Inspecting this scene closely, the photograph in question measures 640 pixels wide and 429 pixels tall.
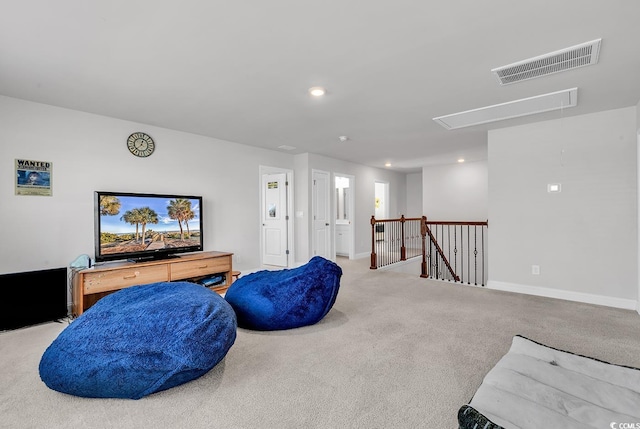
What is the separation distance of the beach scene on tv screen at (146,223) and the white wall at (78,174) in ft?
0.96

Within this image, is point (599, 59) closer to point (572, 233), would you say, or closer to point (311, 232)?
point (572, 233)

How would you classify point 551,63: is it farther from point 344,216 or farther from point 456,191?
point 344,216

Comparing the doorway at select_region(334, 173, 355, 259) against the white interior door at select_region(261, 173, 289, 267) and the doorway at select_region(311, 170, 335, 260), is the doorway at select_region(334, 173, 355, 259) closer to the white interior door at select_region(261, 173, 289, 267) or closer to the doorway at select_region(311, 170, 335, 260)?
the doorway at select_region(311, 170, 335, 260)

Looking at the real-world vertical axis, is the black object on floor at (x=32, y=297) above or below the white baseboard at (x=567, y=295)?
above

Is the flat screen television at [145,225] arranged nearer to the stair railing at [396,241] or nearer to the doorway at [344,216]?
the doorway at [344,216]

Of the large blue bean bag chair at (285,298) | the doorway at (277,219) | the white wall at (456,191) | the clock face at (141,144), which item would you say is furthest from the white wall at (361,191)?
the large blue bean bag chair at (285,298)

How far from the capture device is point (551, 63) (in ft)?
8.25

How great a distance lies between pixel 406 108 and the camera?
11.9 feet

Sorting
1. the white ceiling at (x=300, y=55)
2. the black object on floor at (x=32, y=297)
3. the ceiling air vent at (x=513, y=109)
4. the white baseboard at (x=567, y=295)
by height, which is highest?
the white ceiling at (x=300, y=55)

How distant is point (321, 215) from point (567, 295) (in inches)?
164

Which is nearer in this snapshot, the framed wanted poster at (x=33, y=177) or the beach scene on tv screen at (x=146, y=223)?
the framed wanted poster at (x=33, y=177)

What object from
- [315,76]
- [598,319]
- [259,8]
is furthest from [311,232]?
[259,8]

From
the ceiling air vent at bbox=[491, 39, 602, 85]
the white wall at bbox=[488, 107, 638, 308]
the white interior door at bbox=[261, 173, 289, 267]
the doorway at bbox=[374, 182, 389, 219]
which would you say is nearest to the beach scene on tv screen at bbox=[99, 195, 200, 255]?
the white interior door at bbox=[261, 173, 289, 267]

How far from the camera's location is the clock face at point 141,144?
4070 mm
